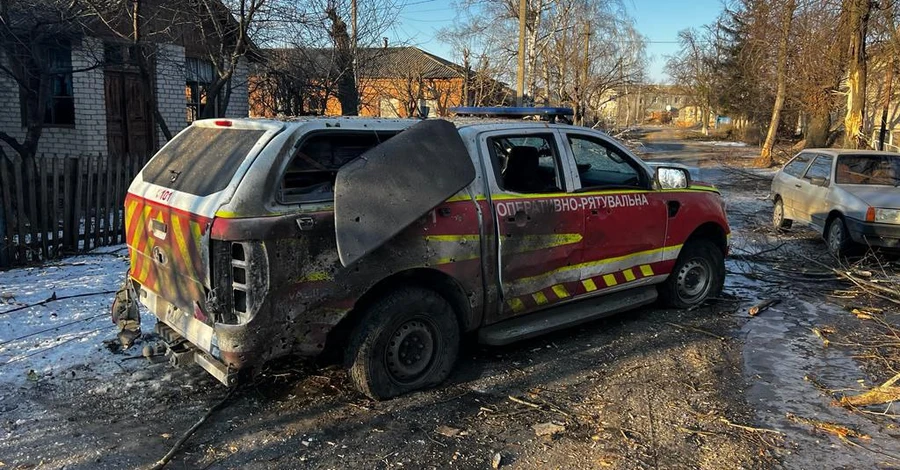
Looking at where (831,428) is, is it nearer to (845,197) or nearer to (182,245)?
(182,245)

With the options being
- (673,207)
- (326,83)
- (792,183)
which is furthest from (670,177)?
(326,83)

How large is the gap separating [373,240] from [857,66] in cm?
1575

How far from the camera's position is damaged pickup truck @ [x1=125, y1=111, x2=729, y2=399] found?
344 cm

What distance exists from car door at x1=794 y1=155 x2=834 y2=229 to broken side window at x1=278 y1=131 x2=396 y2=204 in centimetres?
774

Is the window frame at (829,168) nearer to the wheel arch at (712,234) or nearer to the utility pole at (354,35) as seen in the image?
the wheel arch at (712,234)

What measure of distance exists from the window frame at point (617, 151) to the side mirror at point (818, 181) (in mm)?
5333

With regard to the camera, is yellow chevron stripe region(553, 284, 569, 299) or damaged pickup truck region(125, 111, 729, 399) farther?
yellow chevron stripe region(553, 284, 569, 299)

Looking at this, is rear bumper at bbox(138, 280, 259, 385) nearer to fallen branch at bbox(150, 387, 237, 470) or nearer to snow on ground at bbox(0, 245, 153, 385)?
fallen branch at bbox(150, 387, 237, 470)

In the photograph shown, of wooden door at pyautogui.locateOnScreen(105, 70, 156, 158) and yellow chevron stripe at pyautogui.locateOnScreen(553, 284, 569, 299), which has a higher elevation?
wooden door at pyautogui.locateOnScreen(105, 70, 156, 158)

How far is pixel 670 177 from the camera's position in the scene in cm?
551

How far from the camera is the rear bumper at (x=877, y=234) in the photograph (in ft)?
26.0

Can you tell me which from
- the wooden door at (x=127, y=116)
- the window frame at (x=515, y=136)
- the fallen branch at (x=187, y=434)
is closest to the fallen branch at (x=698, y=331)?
the window frame at (x=515, y=136)

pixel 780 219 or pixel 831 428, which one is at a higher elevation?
pixel 780 219

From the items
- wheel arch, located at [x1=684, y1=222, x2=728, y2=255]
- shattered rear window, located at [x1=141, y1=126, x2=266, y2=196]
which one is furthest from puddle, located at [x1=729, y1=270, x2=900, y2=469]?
shattered rear window, located at [x1=141, y1=126, x2=266, y2=196]
